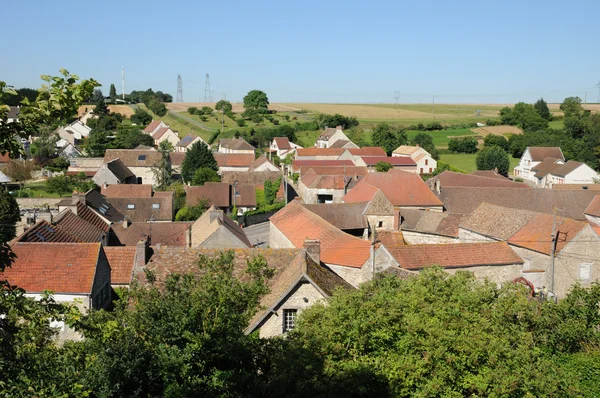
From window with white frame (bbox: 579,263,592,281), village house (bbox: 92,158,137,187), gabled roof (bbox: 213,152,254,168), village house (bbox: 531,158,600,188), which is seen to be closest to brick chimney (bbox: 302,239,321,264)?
window with white frame (bbox: 579,263,592,281)

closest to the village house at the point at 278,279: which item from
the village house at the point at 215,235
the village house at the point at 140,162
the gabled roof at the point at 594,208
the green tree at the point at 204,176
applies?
the village house at the point at 215,235

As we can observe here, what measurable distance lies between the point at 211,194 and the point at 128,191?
7555mm

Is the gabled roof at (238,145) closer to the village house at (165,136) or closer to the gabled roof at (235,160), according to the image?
the gabled roof at (235,160)

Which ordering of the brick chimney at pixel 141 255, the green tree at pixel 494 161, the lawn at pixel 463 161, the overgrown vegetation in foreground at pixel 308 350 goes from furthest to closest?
the lawn at pixel 463 161, the green tree at pixel 494 161, the brick chimney at pixel 141 255, the overgrown vegetation in foreground at pixel 308 350

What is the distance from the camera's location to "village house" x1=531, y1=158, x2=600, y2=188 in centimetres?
7400

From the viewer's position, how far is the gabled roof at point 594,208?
154 ft

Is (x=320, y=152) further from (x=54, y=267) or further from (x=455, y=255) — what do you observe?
(x=54, y=267)

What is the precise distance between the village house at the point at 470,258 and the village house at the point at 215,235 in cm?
870

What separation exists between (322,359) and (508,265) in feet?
67.8

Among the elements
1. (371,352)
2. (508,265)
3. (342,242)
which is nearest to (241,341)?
(371,352)

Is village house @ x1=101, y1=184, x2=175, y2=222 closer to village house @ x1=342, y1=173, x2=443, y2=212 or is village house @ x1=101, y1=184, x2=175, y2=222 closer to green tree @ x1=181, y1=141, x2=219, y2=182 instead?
village house @ x1=342, y1=173, x2=443, y2=212

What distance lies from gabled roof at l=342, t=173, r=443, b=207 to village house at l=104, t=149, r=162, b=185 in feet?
98.2

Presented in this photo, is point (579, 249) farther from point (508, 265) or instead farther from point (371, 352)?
point (371, 352)

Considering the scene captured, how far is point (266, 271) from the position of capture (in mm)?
18703
